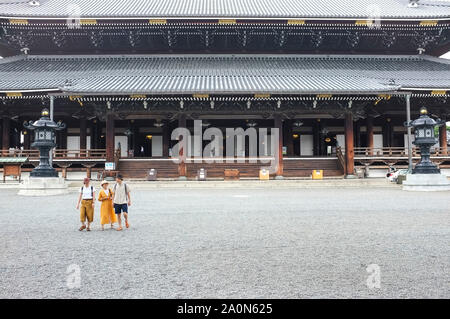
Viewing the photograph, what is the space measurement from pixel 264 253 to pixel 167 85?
14753mm

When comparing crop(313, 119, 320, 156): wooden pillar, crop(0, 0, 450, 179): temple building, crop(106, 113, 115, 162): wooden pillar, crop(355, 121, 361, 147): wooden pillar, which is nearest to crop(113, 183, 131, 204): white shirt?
crop(0, 0, 450, 179): temple building

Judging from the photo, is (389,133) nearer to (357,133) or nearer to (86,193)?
(357,133)

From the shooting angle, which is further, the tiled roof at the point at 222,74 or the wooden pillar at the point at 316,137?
the wooden pillar at the point at 316,137

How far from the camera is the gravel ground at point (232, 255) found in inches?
134

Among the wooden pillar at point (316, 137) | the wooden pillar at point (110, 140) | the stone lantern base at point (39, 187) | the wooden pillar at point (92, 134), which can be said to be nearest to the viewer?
the stone lantern base at point (39, 187)

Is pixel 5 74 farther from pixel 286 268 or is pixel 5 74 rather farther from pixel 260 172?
pixel 286 268

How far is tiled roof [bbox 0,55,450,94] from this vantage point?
17.5 meters

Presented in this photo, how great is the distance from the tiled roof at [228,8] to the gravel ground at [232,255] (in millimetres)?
16456

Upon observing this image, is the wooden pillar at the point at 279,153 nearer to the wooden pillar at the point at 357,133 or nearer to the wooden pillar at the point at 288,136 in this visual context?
the wooden pillar at the point at 288,136

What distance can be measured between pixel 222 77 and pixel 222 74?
23.1 inches

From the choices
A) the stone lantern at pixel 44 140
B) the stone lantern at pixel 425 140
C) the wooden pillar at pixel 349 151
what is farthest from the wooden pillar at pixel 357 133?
the stone lantern at pixel 44 140

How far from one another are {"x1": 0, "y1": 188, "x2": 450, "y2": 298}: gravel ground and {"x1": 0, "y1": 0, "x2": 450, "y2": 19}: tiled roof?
16456 mm

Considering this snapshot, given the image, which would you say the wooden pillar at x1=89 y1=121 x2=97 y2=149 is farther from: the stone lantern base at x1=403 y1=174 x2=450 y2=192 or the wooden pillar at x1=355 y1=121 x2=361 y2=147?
the stone lantern base at x1=403 y1=174 x2=450 y2=192
